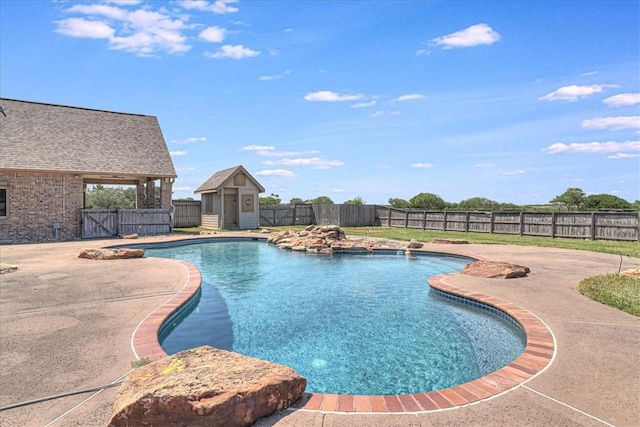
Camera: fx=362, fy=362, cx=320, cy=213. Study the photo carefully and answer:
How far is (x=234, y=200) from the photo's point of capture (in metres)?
25.4

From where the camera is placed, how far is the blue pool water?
4.51m

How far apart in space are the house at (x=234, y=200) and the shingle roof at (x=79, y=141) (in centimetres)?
416

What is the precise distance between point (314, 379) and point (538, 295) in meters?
4.77

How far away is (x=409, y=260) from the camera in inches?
508

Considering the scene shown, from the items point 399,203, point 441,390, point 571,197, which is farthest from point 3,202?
point 571,197

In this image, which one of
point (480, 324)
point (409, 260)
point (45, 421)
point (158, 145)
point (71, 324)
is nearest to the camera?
point (45, 421)

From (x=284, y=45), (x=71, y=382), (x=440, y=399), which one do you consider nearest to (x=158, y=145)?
(x=284, y=45)

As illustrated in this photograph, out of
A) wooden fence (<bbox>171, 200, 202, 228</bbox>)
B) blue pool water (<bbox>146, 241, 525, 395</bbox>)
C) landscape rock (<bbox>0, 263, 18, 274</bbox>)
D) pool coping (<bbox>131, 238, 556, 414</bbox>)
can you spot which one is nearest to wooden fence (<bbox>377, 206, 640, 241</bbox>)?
blue pool water (<bbox>146, 241, 525, 395</bbox>)

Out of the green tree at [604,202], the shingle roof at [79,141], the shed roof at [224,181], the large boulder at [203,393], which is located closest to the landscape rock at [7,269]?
the large boulder at [203,393]

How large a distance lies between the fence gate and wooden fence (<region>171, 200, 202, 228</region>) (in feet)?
22.8

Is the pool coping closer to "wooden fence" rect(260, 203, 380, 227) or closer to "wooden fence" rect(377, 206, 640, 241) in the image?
"wooden fence" rect(377, 206, 640, 241)

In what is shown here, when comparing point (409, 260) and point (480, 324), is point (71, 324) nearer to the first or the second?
point (480, 324)

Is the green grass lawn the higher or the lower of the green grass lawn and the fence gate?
the lower

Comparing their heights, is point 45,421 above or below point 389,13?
below
